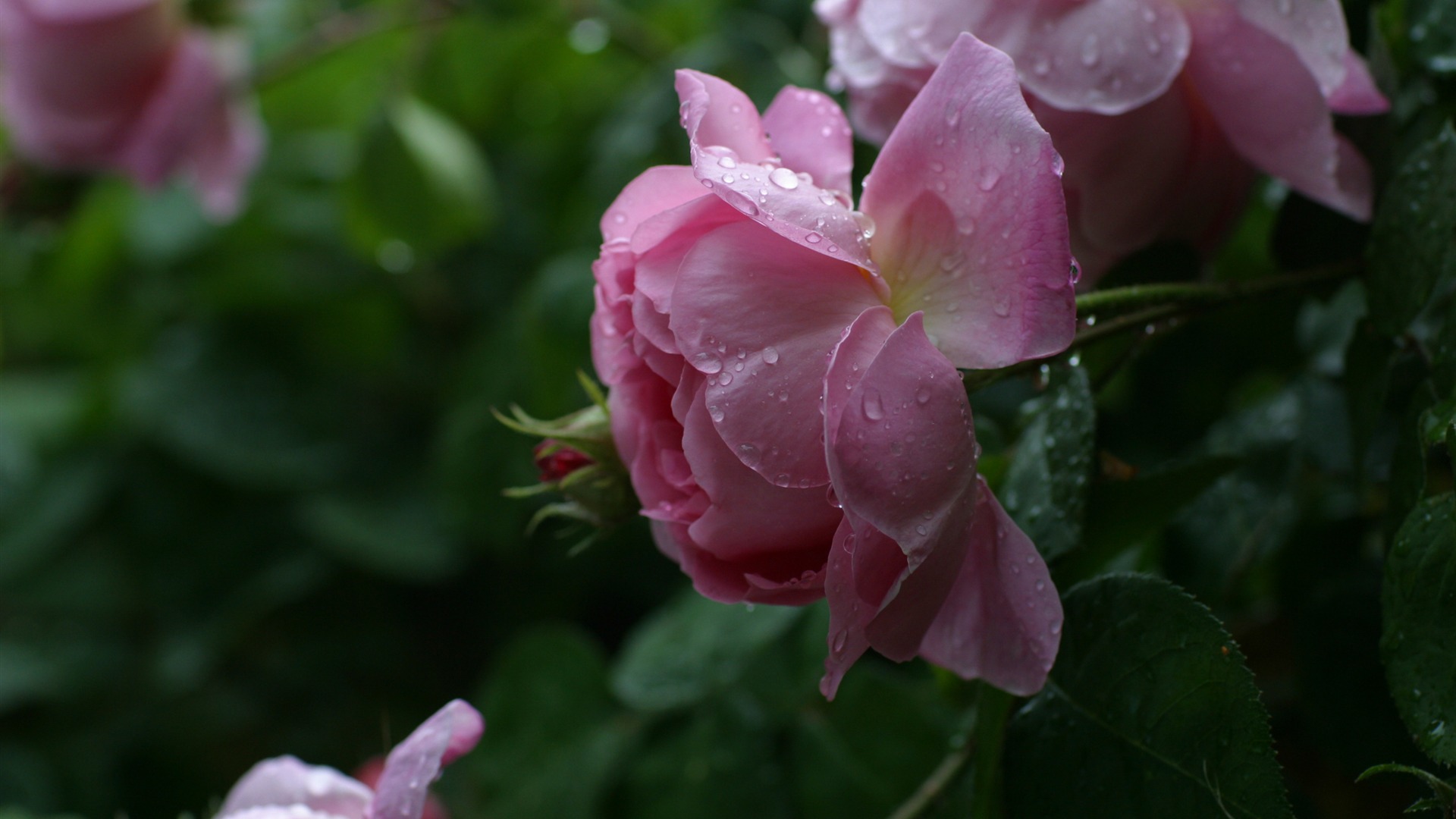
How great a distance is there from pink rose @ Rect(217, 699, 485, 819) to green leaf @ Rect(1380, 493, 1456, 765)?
24cm

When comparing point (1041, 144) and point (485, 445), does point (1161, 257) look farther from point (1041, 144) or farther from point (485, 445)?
point (485, 445)

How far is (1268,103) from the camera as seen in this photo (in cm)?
34

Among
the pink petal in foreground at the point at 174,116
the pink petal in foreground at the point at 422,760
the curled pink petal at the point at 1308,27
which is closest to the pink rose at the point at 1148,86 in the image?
the curled pink petal at the point at 1308,27

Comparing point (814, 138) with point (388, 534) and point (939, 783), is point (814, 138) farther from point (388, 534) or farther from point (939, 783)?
point (388, 534)

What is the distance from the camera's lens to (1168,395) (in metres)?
0.65

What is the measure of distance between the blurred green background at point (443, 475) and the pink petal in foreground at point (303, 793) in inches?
6.8

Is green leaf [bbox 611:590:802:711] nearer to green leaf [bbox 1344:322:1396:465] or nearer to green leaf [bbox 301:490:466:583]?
green leaf [bbox 1344:322:1396:465]

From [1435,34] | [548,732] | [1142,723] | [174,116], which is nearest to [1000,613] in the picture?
[1142,723]

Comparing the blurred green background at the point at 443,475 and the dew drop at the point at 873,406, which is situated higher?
the dew drop at the point at 873,406

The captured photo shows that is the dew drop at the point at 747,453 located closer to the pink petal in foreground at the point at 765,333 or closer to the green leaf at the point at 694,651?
the pink petal in foreground at the point at 765,333

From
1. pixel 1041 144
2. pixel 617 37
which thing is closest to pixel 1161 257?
pixel 1041 144

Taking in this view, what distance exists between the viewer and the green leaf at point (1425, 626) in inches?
10.3

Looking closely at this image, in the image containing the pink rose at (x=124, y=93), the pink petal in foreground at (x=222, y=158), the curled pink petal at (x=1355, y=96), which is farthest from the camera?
the pink petal in foreground at (x=222, y=158)

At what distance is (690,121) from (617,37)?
1.87 feet
